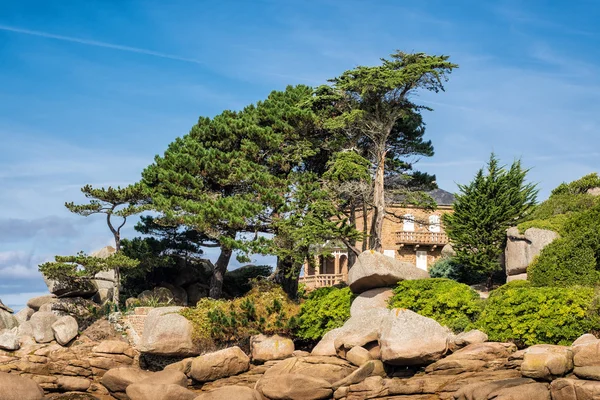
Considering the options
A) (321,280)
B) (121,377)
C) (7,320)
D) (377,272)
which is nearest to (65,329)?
(121,377)

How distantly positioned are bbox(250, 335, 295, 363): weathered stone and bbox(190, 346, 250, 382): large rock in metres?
0.85

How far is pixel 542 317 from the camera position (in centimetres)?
2641

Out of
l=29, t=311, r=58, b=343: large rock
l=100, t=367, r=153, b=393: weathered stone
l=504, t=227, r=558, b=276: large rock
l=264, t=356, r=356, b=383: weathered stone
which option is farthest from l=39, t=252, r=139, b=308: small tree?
l=504, t=227, r=558, b=276: large rock

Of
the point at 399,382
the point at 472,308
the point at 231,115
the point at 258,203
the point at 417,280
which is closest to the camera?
the point at 399,382

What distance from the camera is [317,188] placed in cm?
3772

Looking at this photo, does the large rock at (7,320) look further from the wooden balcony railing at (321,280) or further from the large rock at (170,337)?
the wooden balcony railing at (321,280)

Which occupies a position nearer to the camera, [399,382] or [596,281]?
[399,382]

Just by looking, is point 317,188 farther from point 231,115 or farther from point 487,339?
point 487,339

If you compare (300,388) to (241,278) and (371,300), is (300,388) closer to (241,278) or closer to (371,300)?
(371,300)

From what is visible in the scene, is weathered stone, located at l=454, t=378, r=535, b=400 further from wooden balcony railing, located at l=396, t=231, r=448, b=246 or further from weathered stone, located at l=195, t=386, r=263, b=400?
wooden balcony railing, located at l=396, t=231, r=448, b=246

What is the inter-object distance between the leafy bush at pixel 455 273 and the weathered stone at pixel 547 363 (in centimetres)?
1401

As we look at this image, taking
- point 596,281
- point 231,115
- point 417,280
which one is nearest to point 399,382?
point 417,280

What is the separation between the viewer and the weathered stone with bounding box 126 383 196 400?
28.2 metres

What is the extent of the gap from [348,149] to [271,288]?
8.17 metres
